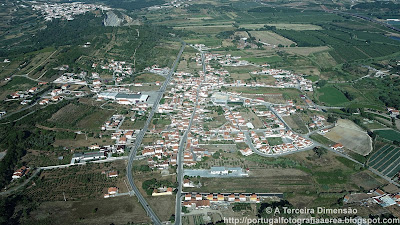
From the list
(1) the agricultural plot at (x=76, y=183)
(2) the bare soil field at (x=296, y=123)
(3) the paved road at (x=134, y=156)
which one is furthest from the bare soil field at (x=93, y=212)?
(2) the bare soil field at (x=296, y=123)

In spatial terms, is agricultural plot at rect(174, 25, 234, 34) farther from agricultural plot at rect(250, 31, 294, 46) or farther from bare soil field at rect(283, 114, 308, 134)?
bare soil field at rect(283, 114, 308, 134)

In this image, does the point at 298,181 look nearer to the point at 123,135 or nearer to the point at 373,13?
the point at 123,135

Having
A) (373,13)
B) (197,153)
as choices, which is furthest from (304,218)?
(373,13)

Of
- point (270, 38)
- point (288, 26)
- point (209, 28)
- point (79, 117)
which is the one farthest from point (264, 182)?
point (288, 26)

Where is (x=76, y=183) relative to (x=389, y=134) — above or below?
above

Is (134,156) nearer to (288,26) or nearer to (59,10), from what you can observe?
(288,26)

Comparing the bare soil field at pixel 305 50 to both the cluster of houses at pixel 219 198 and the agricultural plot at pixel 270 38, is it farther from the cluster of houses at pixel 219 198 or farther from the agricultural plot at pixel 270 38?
the cluster of houses at pixel 219 198

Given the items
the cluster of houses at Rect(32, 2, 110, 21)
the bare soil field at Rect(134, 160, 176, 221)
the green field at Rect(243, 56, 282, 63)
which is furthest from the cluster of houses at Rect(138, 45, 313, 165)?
the cluster of houses at Rect(32, 2, 110, 21)
